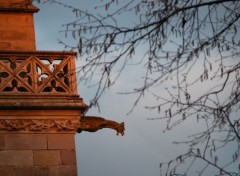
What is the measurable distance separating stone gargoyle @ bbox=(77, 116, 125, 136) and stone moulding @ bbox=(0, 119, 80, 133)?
0.43 metres

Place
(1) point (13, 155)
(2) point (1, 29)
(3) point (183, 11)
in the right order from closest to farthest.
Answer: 1. (3) point (183, 11)
2. (1) point (13, 155)
3. (2) point (1, 29)

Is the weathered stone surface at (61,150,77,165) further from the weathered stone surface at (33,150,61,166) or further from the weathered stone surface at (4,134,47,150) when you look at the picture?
the weathered stone surface at (4,134,47,150)

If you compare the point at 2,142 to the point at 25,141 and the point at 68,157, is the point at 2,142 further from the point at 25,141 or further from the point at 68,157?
the point at 68,157

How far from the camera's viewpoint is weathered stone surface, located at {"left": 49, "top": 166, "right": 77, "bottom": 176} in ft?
39.8

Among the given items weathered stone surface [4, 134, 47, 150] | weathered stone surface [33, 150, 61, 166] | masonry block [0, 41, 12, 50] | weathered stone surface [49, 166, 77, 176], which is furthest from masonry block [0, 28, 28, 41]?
weathered stone surface [49, 166, 77, 176]

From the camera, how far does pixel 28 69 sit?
12750 mm

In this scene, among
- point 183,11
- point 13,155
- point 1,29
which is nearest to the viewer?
point 183,11

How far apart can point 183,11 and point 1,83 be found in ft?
19.2

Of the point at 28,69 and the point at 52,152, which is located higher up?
the point at 28,69

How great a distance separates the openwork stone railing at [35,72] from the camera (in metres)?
12.4

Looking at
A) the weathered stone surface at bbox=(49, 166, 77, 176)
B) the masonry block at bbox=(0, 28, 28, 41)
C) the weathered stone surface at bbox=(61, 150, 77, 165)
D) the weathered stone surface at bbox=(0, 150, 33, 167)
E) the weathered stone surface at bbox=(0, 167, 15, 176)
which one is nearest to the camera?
the weathered stone surface at bbox=(0, 167, 15, 176)

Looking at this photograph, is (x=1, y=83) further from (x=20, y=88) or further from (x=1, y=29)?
(x=1, y=29)

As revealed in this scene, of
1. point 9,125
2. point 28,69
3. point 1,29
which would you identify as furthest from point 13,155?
point 1,29

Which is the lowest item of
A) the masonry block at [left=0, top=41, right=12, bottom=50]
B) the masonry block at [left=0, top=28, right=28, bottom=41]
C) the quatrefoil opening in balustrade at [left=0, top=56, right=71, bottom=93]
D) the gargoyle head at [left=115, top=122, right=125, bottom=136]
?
the gargoyle head at [left=115, top=122, right=125, bottom=136]
